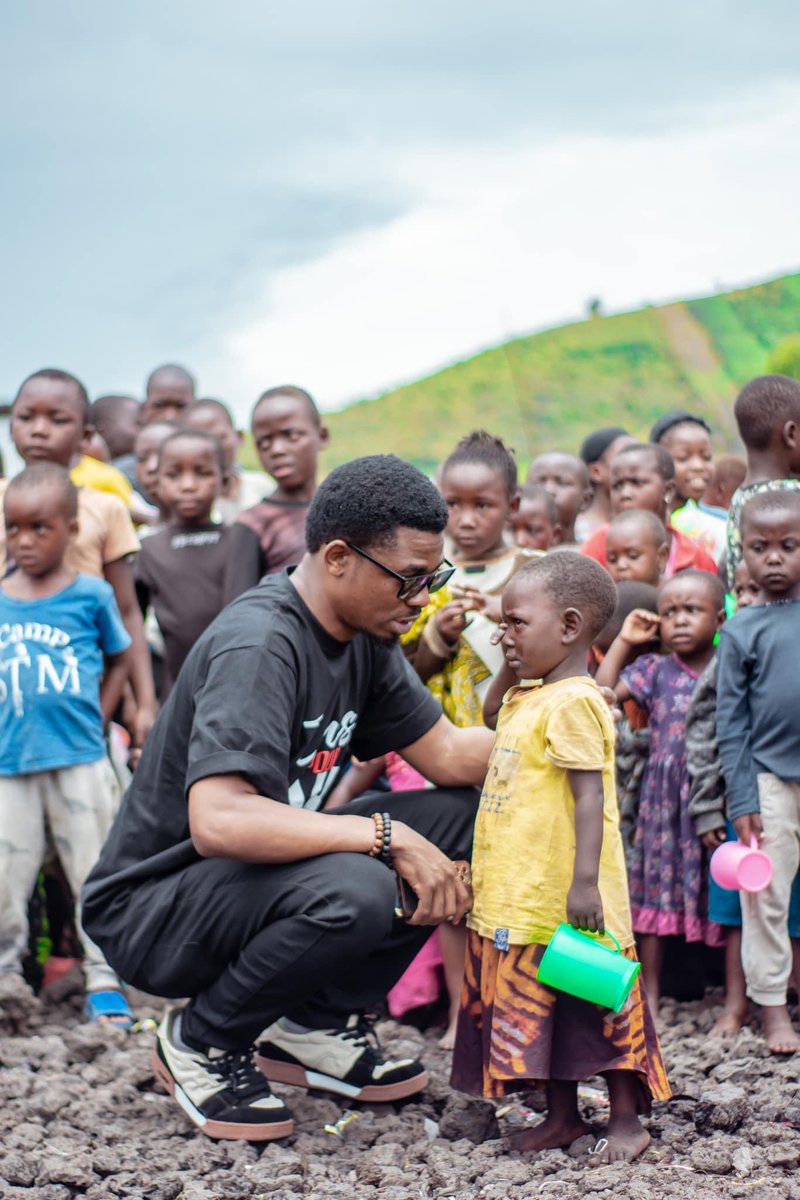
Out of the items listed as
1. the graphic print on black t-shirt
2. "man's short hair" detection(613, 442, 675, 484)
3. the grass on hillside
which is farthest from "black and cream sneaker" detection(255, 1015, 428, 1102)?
the grass on hillside

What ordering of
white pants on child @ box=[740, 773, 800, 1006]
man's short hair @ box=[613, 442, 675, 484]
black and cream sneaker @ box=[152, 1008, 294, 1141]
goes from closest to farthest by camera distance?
black and cream sneaker @ box=[152, 1008, 294, 1141] → white pants on child @ box=[740, 773, 800, 1006] → man's short hair @ box=[613, 442, 675, 484]

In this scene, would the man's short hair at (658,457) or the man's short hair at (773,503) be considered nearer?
the man's short hair at (773,503)

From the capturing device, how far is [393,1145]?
3311 mm

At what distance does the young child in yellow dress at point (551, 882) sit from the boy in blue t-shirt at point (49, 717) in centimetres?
178

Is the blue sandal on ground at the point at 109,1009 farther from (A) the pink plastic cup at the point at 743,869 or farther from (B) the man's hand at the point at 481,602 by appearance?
(A) the pink plastic cup at the point at 743,869

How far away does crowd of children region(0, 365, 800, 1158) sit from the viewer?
3121mm

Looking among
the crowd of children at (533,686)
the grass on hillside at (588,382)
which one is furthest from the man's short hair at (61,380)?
the grass on hillside at (588,382)

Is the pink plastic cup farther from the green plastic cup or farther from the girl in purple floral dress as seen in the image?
the green plastic cup

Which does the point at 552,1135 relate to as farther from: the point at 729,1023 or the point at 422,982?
the point at 422,982

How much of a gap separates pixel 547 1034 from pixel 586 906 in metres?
0.34

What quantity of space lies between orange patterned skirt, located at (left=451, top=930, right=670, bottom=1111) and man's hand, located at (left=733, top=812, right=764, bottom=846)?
807 millimetres

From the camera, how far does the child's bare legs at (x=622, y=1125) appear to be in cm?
302

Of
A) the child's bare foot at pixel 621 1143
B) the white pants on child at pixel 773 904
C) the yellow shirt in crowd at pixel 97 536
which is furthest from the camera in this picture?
the yellow shirt in crowd at pixel 97 536

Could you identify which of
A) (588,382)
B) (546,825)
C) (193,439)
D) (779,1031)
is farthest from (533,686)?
(588,382)
